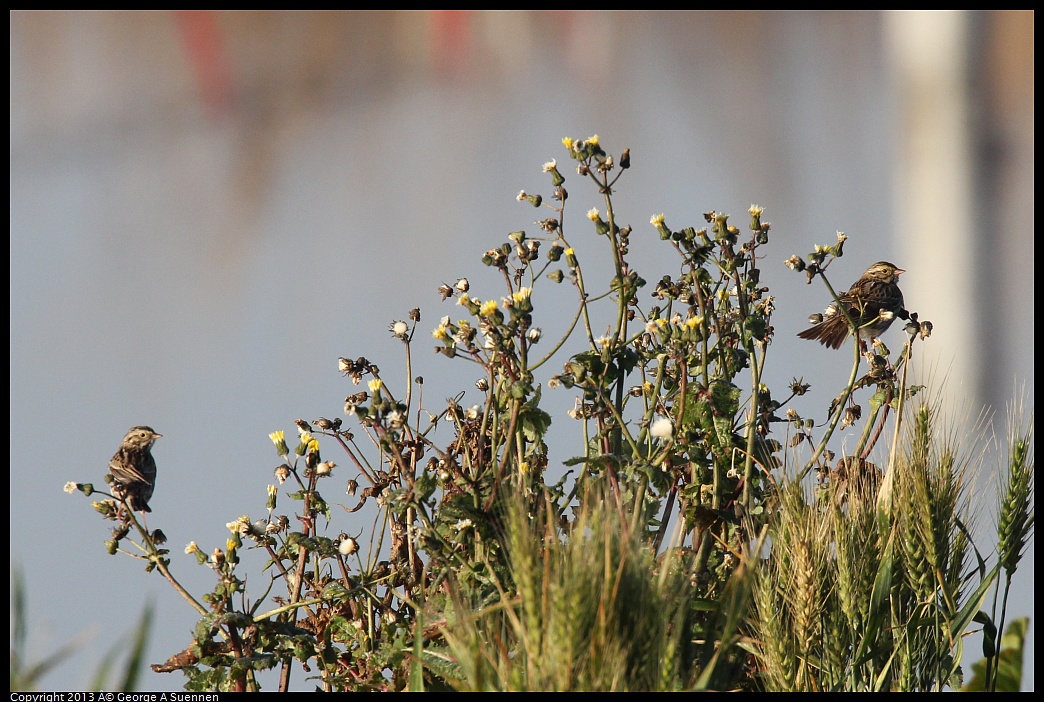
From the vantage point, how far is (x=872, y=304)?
117 cm

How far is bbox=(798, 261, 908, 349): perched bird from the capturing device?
116cm

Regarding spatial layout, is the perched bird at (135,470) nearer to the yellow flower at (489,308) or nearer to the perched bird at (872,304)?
the yellow flower at (489,308)

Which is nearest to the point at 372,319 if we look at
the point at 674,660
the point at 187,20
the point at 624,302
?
the point at 187,20

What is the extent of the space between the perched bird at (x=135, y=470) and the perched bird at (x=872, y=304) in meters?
0.82

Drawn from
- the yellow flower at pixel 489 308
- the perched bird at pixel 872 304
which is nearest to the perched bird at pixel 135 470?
the yellow flower at pixel 489 308

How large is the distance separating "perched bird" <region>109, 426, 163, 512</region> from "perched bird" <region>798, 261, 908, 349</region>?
2.70ft

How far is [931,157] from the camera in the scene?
2.01 meters

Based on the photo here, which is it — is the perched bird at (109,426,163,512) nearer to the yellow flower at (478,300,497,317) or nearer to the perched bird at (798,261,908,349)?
the yellow flower at (478,300,497,317)

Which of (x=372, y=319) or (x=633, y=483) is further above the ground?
(x=372, y=319)
